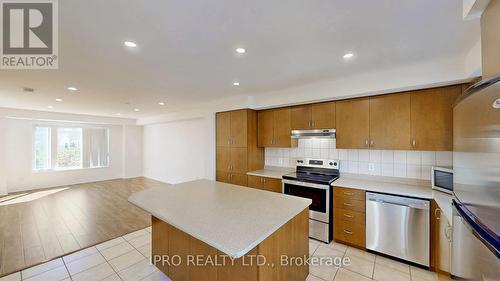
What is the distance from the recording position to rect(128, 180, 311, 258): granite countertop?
1227 millimetres

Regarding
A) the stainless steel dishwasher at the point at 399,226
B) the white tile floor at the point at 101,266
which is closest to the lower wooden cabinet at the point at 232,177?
the white tile floor at the point at 101,266

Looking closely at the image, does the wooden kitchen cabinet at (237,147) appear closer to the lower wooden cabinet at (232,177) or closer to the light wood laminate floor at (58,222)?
the lower wooden cabinet at (232,177)

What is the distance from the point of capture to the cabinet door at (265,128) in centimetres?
390

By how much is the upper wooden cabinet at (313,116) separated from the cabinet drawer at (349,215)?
4.24 feet

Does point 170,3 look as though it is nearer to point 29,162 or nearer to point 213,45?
point 213,45

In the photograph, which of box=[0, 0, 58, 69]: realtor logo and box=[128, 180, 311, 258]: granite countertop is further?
box=[0, 0, 58, 69]: realtor logo

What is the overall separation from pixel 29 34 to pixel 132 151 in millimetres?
6939

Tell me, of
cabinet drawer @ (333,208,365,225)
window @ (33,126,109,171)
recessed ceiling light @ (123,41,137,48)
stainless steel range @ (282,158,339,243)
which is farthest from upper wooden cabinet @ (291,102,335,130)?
window @ (33,126,109,171)

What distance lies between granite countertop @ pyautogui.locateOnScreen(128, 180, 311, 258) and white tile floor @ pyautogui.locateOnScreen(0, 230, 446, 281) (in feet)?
3.08

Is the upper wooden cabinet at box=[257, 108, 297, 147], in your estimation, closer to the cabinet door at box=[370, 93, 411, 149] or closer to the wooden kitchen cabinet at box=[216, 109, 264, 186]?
the wooden kitchen cabinet at box=[216, 109, 264, 186]

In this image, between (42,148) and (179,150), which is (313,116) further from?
(42,148)

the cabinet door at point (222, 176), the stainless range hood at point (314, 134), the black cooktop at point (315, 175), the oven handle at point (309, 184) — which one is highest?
the stainless range hood at point (314, 134)

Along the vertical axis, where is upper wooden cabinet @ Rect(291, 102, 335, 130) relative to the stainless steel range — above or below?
above

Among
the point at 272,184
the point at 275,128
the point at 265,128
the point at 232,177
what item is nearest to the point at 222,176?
the point at 232,177
